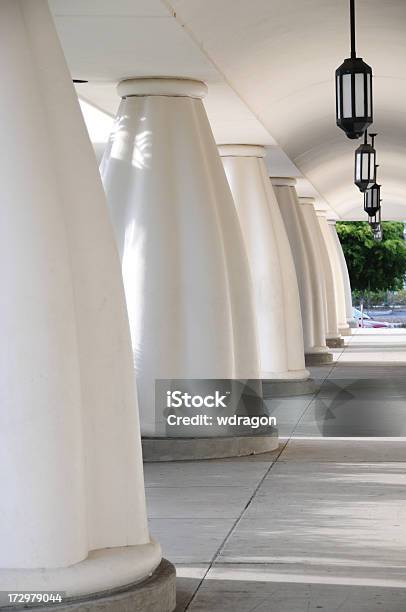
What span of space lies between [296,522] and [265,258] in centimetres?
1029

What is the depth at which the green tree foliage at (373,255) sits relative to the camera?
200ft

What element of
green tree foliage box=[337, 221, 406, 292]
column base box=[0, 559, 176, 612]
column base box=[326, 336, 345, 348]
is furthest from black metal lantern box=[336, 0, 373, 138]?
green tree foliage box=[337, 221, 406, 292]

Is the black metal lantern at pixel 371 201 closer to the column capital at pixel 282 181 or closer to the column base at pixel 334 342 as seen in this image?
the column capital at pixel 282 181

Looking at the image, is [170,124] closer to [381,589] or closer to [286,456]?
[286,456]

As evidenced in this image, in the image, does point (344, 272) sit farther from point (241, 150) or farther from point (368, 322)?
point (241, 150)

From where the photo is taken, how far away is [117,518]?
6.47m

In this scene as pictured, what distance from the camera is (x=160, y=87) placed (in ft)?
41.4

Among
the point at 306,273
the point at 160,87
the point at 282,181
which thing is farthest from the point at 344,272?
the point at 160,87

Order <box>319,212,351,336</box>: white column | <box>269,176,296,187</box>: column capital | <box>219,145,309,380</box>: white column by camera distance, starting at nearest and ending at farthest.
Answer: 1. <box>219,145,309,380</box>: white column
2. <box>269,176,296,187</box>: column capital
3. <box>319,212,351,336</box>: white column

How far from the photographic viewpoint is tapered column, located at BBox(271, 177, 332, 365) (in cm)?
2455

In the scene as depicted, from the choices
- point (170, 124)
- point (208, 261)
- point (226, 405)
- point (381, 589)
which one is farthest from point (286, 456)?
point (381, 589)

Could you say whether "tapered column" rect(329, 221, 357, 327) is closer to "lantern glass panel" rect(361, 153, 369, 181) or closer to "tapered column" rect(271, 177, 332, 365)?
"tapered column" rect(271, 177, 332, 365)

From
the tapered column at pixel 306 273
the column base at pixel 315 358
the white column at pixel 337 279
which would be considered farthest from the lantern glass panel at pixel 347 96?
the white column at pixel 337 279

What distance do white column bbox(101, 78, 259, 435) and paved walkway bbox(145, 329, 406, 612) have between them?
1045mm
